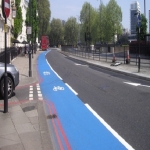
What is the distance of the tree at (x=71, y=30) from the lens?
112 metres

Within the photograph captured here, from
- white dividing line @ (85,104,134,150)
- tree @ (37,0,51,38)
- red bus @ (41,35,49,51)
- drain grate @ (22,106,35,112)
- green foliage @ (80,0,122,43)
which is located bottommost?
white dividing line @ (85,104,134,150)

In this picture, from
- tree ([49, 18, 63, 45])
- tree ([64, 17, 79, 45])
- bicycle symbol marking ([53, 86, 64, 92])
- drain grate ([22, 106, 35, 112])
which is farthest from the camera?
tree ([49, 18, 63, 45])

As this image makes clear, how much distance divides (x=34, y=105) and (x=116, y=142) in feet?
14.8

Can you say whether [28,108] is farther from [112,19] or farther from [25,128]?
[112,19]

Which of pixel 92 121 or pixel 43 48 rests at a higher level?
pixel 43 48

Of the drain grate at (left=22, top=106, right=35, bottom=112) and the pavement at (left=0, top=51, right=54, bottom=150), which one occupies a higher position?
the drain grate at (left=22, top=106, right=35, bottom=112)

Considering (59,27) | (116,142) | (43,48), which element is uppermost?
(59,27)

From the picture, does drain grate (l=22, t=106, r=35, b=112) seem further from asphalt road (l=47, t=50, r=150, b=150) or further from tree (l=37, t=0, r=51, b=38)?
tree (l=37, t=0, r=51, b=38)

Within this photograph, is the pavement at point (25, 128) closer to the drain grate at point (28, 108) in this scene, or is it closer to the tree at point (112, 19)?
the drain grate at point (28, 108)

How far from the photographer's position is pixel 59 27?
115 meters

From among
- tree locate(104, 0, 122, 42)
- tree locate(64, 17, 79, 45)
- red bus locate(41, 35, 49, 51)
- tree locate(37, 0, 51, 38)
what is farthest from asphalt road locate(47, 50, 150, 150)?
tree locate(64, 17, 79, 45)

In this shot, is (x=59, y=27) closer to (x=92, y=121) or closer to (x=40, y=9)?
(x=40, y=9)

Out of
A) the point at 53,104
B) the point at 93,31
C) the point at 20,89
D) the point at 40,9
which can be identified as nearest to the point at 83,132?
the point at 53,104

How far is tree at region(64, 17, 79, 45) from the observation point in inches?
4390
